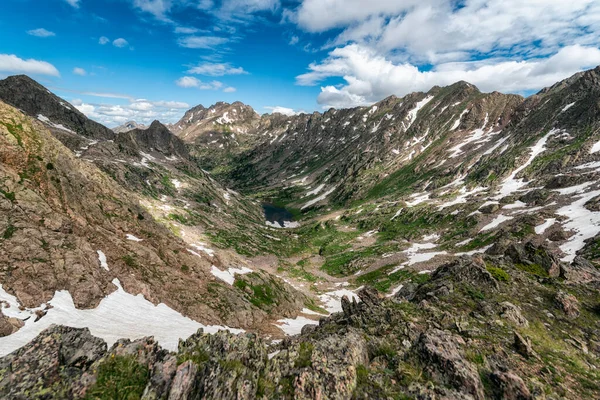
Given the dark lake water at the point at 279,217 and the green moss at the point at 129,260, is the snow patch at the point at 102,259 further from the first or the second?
the dark lake water at the point at 279,217

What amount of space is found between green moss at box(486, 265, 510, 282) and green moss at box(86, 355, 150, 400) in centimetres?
3230

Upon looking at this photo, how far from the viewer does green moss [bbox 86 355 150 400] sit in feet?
41.5

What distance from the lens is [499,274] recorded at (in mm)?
29969

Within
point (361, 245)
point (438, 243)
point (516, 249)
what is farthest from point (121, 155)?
point (516, 249)

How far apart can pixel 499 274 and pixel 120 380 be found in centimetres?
3392

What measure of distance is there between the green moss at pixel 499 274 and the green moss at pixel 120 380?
106 ft

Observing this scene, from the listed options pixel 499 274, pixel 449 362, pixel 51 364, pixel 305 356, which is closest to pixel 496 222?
pixel 499 274

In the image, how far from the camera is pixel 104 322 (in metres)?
24.1

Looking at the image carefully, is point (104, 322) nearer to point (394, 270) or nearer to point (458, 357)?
point (458, 357)

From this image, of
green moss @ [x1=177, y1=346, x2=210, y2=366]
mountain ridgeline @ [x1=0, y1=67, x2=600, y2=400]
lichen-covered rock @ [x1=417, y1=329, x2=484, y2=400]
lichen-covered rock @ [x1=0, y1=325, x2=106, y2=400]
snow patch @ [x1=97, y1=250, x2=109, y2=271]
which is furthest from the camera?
snow patch @ [x1=97, y1=250, x2=109, y2=271]

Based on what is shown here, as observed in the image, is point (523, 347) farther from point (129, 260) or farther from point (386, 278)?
point (386, 278)

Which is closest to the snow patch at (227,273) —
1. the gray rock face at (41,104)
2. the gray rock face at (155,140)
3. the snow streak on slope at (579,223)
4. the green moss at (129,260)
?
the green moss at (129,260)

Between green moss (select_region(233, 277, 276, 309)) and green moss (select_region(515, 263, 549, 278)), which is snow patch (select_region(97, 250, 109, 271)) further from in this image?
green moss (select_region(515, 263, 549, 278))

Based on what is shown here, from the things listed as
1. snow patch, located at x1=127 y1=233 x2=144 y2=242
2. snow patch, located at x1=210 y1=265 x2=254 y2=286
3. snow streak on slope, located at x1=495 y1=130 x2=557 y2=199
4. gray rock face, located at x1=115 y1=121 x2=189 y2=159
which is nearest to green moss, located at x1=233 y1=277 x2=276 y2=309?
snow patch, located at x1=210 y1=265 x2=254 y2=286
